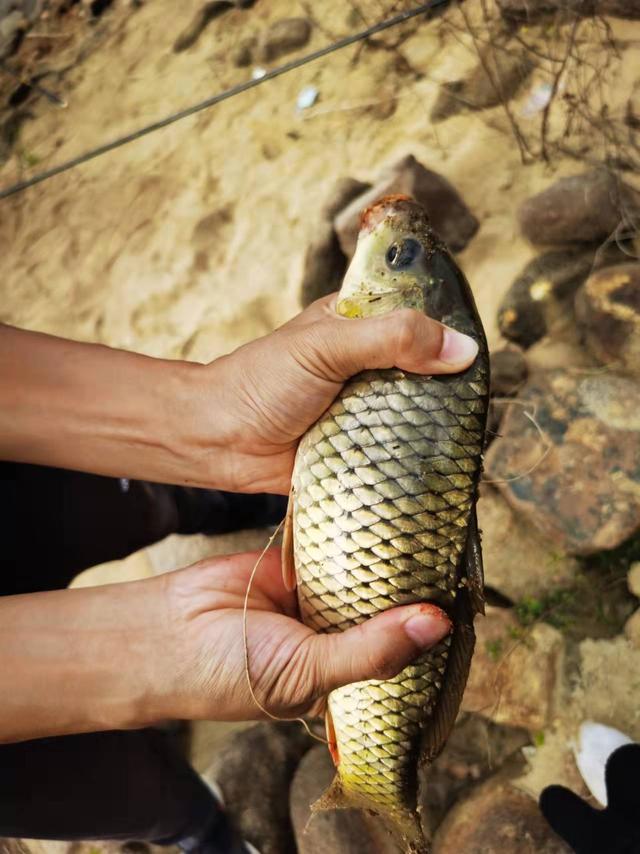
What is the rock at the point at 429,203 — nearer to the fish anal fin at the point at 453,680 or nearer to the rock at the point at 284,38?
the rock at the point at 284,38

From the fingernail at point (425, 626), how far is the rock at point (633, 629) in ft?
4.88

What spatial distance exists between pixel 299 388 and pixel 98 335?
10.7ft

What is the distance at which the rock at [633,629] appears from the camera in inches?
106

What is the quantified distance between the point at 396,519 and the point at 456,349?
0.48 m

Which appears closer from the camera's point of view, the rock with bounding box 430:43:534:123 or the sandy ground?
the sandy ground

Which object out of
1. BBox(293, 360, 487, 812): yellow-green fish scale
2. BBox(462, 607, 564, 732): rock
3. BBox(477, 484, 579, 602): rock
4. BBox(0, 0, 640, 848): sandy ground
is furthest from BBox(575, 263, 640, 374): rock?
BBox(293, 360, 487, 812): yellow-green fish scale

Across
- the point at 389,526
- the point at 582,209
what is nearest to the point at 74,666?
the point at 389,526

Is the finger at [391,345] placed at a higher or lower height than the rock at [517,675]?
higher

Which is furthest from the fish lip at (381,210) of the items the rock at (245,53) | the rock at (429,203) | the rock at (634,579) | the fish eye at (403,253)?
the rock at (245,53)

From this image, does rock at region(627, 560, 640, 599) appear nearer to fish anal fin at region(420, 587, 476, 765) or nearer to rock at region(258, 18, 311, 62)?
fish anal fin at region(420, 587, 476, 765)

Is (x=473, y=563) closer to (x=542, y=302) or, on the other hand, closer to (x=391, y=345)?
(x=391, y=345)

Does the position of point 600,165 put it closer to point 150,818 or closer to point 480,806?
point 480,806

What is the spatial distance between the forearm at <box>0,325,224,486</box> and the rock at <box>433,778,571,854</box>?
188cm

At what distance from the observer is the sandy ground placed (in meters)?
3.86
